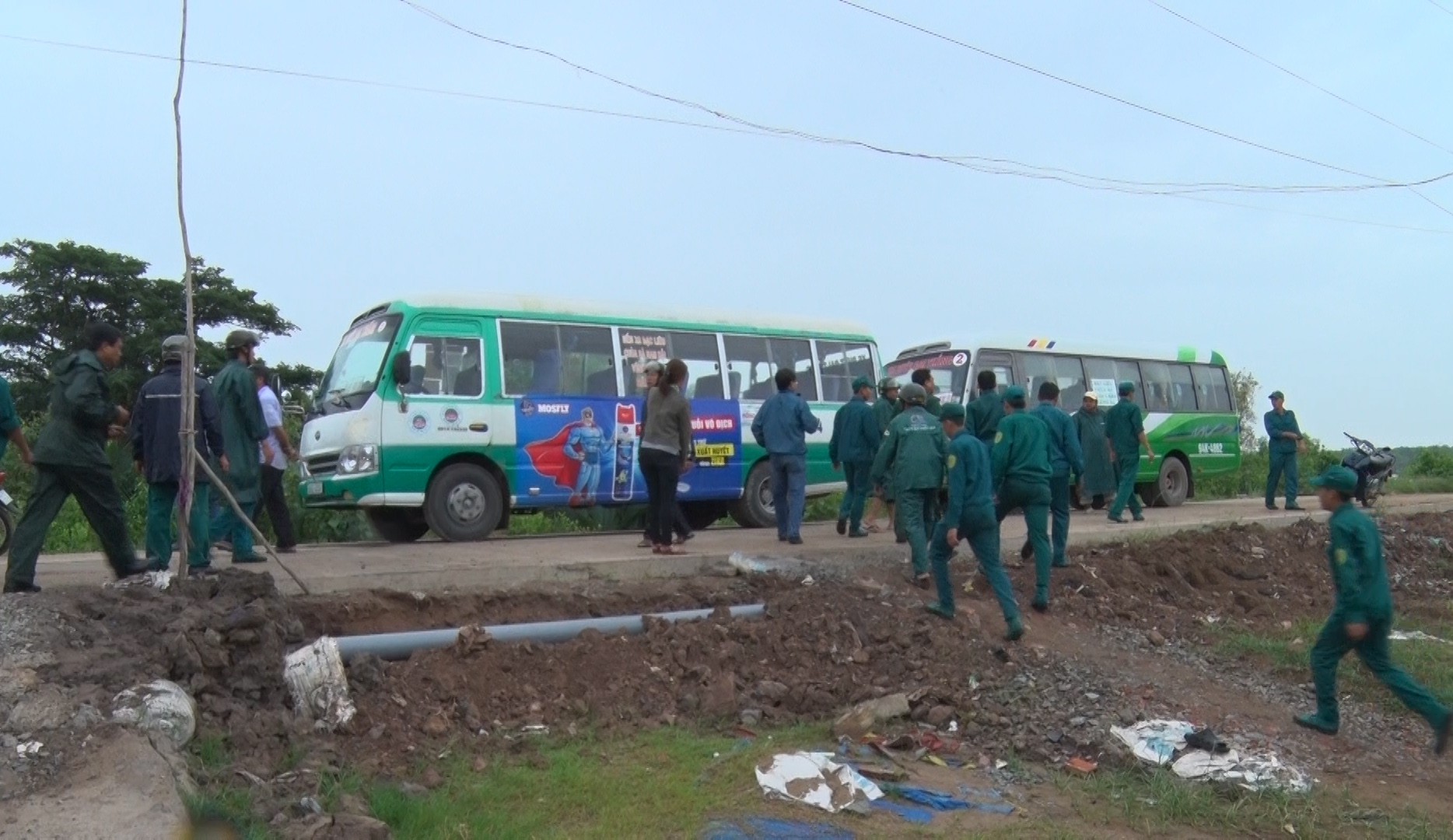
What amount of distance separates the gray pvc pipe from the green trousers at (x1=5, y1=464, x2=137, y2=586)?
1.63m

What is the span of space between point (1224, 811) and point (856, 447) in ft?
21.5

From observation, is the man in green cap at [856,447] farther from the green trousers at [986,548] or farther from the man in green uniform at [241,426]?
the man in green uniform at [241,426]

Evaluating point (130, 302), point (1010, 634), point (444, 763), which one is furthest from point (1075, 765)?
point (130, 302)

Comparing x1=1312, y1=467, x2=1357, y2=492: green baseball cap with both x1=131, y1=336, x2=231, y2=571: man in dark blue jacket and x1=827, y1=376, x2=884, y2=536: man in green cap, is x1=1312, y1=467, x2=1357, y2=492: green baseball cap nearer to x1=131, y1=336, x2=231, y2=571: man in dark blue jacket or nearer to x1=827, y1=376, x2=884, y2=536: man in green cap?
x1=827, y1=376, x2=884, y2=536: man in green cap

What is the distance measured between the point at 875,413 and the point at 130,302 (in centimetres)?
2311

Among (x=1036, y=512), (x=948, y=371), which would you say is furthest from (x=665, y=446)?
(x=948, y=371)

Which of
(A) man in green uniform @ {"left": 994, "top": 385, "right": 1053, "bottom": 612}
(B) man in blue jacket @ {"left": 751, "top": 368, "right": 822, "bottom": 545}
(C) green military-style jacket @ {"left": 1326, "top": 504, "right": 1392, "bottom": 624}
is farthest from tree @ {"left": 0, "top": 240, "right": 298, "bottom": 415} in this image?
(C) green military-style jacket @ {"left": 1326, "top": 504, "right": 1392, "bottom": 624}

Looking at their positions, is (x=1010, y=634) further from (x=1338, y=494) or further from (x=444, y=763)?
(x=444, y=763)

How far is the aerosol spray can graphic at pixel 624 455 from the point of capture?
13328 mm

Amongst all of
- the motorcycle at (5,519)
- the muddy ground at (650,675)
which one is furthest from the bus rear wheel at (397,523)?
the muddy ground at (650,675)

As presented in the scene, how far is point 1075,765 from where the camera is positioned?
6.80 metres

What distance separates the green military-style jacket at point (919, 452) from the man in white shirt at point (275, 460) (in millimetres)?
5149

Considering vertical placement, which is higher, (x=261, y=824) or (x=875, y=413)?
(x=875, y=413)

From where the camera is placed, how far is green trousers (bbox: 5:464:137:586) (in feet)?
23.6
